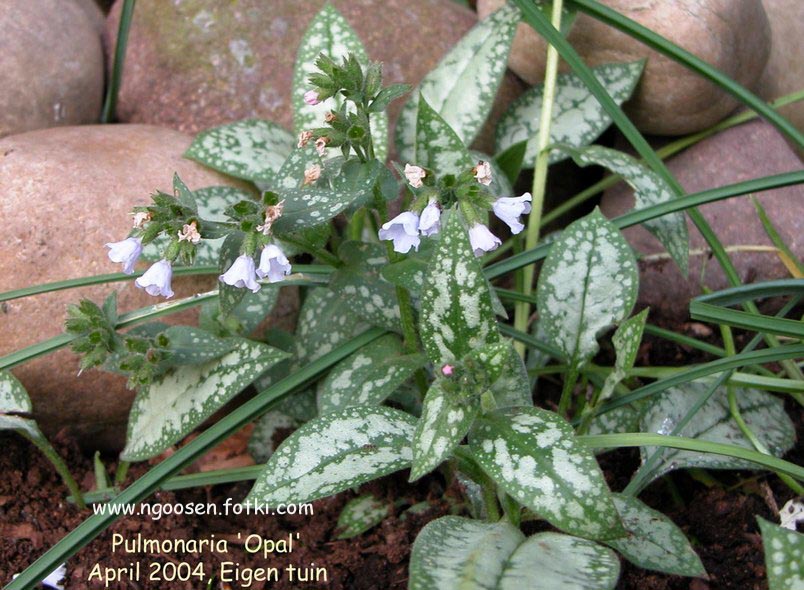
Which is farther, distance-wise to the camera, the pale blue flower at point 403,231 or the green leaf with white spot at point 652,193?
the green leaf with white spot at point 652,193

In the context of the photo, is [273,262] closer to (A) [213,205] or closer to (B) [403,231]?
(B) [403,231]

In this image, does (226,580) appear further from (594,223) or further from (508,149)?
(508,149)

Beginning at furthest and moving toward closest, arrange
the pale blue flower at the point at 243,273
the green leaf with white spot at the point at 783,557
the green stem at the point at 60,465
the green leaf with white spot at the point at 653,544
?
the green stem at the point at 60,465
the green leaf with white spot at the point at 653,544
the pale blue flower at the point at 243,273
the green leaf with white spot at the point at 783,557

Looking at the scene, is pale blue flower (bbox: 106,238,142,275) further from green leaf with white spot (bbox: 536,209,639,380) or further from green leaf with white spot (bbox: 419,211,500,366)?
green leaf with white spot (bbox: 536,209,639,380)

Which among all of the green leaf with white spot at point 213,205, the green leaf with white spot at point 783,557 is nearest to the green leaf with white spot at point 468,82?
the green leaf with white spot at point 213,205

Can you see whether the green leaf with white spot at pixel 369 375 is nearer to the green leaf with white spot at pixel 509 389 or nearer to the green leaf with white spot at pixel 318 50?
the green leaf with white spot at pixel 509 389

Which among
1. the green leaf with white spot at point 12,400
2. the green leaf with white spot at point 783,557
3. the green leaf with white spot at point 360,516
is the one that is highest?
the green leaf with white spot at point 783,557
